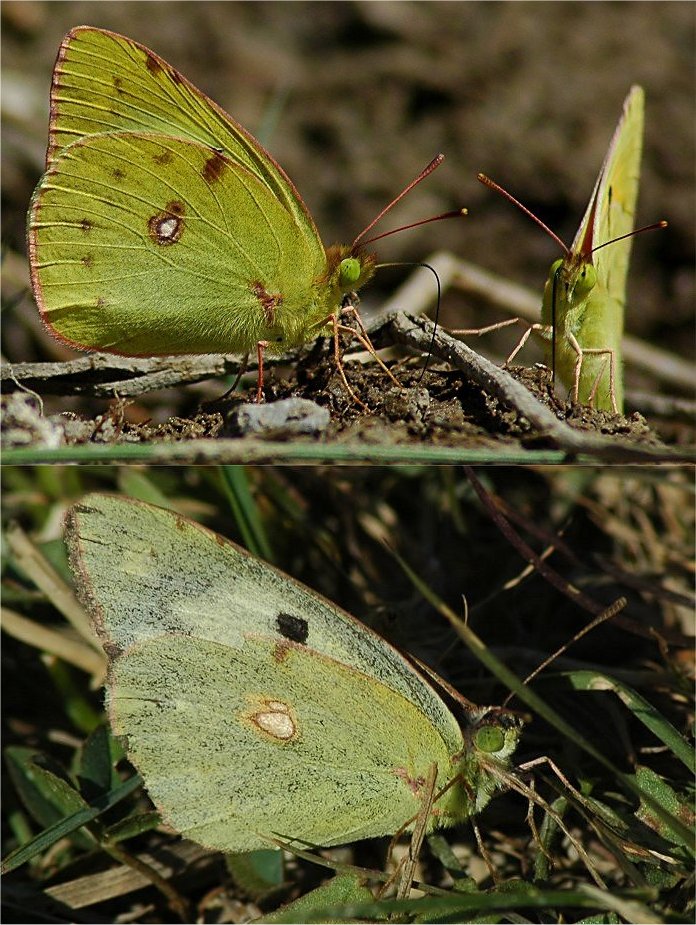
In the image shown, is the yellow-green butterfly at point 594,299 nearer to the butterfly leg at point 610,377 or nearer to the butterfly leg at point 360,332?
the butterfly leg at point 610,377

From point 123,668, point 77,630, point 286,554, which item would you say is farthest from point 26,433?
point 286,554

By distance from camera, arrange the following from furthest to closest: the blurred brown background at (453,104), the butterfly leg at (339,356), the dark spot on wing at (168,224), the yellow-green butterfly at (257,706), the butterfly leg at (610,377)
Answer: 1. the blurred brown background at (453,104)
2. the dark spot on wing at (168,224)
3. the butterfly leg at (610,377)
4. the butterfly leg at (339,356)
5. the yellow-green butterfly at (257,706)

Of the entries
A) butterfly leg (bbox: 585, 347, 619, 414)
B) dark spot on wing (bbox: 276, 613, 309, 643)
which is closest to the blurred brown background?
butterfly leg (bbox: 585, 347, 619, 414)

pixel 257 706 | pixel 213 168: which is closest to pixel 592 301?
pixel 213 168

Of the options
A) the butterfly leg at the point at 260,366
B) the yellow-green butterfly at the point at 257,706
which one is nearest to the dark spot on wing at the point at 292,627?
the yellow-green butterfly at the point at 257,706

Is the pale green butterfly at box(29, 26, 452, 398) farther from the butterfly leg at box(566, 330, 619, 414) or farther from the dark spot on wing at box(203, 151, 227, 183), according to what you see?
the butterfly leg at box(566, 330, 619, 414)
